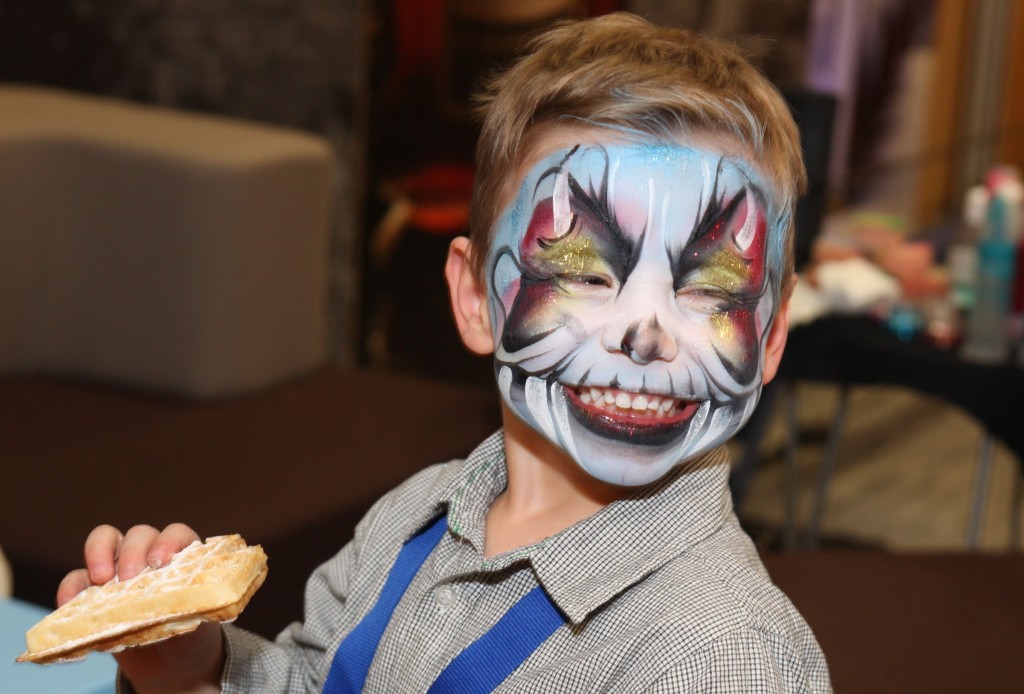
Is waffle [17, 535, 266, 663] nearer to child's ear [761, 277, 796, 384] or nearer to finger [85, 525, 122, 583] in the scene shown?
finger [85, 525, 122, 583]

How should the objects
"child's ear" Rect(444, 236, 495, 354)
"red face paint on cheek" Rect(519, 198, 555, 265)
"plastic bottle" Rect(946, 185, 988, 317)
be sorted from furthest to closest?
1. "plastic bottle" Rect(946, 185, 988, 317)
2. "child's ear" Rect(444, 236, 495, 354)
3. "red face paint on cheek" Rect(519, 198, 555, 265)

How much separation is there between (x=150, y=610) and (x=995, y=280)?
1842mm

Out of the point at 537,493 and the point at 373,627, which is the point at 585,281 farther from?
the point at 373,627

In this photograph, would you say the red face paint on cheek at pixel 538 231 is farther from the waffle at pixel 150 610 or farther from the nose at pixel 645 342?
the waffle at pixel 150 610

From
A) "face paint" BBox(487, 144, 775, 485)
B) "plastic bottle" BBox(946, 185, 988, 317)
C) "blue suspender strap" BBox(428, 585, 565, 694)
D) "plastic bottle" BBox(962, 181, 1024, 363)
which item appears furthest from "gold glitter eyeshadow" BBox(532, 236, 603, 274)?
"plastic bottle" BBox(946, 185, 988, 317)

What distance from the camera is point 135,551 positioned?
0.95 metres

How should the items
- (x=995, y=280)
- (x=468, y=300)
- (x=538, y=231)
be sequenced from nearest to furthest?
1. (x=538, y=231)
2. (x=468, y=300)
3. (x=995, y=280)

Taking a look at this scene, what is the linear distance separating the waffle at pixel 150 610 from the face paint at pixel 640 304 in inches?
9.5

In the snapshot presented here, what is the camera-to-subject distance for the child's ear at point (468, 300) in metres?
1.07

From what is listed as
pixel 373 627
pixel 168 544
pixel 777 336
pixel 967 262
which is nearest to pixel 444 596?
pixel 373 627

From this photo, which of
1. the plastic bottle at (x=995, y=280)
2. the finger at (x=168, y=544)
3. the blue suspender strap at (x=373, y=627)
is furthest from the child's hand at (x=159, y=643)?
the plastic bottle at (x=995, y=280)

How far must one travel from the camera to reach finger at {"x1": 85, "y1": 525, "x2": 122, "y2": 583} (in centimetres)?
95

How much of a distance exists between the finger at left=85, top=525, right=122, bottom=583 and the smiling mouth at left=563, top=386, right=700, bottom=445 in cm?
36

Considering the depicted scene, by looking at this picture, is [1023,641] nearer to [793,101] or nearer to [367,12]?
[793,101]
